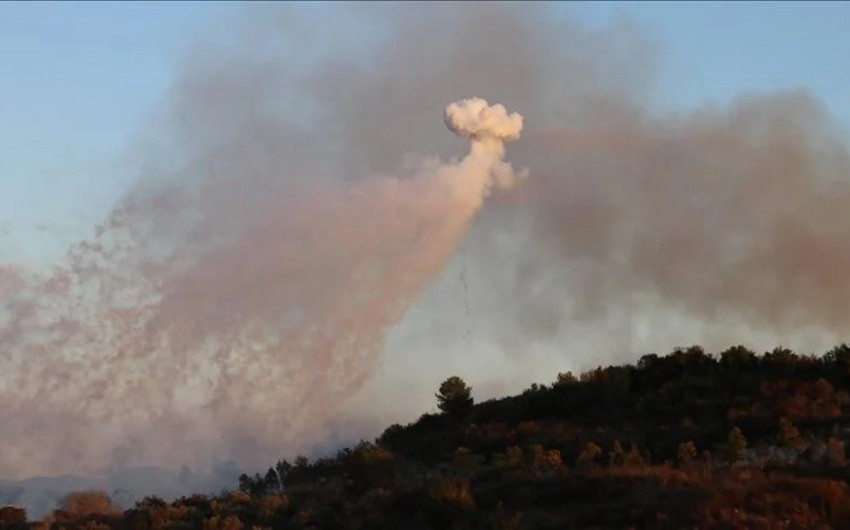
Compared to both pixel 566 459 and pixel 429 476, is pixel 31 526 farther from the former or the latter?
pixel 566 459

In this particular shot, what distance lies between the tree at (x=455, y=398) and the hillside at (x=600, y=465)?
0.10m

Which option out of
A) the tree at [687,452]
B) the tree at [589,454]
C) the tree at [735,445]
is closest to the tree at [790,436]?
the tree at [735,445]

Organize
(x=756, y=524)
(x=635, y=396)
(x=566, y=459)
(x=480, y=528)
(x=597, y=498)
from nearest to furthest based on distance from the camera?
(x=756, y=524)
(x=480, y=528)
(x=597, y=498)
(x=566, y=459)
(x=635, y=396)

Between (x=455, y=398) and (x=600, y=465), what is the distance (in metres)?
17.8

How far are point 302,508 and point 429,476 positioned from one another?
4692 millimetres

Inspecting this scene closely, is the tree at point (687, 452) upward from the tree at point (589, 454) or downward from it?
downward

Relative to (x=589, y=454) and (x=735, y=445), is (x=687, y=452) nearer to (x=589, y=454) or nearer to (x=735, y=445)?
(x=735, y=445)

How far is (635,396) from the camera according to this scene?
149 ft

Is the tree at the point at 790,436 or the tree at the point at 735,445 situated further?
the tree at the point at 790,436

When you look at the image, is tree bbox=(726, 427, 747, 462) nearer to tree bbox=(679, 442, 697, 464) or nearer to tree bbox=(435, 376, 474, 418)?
tree bbox=(679, 442, 697, 464)

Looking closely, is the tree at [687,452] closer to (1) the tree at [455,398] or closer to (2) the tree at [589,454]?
(2) the tree at [589,454]

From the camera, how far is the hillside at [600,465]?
23.8 m

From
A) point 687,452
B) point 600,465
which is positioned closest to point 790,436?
point 687,452

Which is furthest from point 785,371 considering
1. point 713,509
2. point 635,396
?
point 713,509
